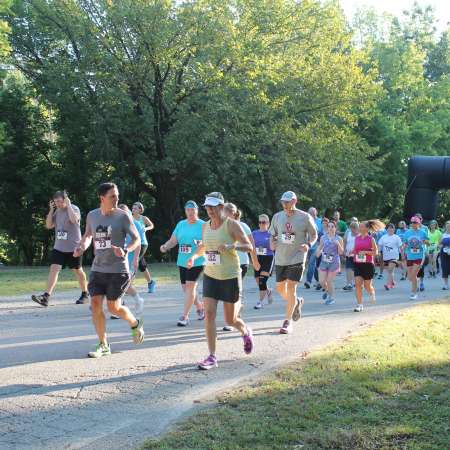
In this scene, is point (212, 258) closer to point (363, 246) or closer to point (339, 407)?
point (339, 407)

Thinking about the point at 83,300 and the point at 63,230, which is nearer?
the point at 63,230

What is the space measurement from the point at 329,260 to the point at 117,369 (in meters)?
7.42

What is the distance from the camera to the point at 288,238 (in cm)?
955

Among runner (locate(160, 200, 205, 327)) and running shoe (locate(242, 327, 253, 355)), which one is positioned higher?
runner (locate(160, 200, 205, 327))

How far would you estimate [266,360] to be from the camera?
7.45 m

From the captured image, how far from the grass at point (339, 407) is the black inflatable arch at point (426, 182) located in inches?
829

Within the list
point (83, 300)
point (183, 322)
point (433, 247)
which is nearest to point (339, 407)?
point (183, 322)

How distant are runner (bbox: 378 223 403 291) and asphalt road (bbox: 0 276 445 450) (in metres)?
5.40

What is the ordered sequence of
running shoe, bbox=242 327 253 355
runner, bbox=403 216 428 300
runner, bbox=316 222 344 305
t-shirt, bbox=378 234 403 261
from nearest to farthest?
running shoe, bbox=242 327 253 355
runner, bbox=316 222 344 305
runner, bbox=403 216 428 300
t-shirt, bbox=378 234 403 261

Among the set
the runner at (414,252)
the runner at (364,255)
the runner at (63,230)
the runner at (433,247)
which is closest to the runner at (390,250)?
the runner at (414,252)

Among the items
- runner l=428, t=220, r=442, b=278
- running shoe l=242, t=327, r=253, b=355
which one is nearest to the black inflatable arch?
runner l=428, t=220, r=442, b=278

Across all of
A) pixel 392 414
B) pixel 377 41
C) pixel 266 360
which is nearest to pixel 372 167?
pixel 377 41

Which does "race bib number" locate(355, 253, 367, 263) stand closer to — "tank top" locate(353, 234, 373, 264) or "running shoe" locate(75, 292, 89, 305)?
"tank top" locate(353, 234, 373, 264)

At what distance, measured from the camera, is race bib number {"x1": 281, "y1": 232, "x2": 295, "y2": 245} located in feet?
31.2
